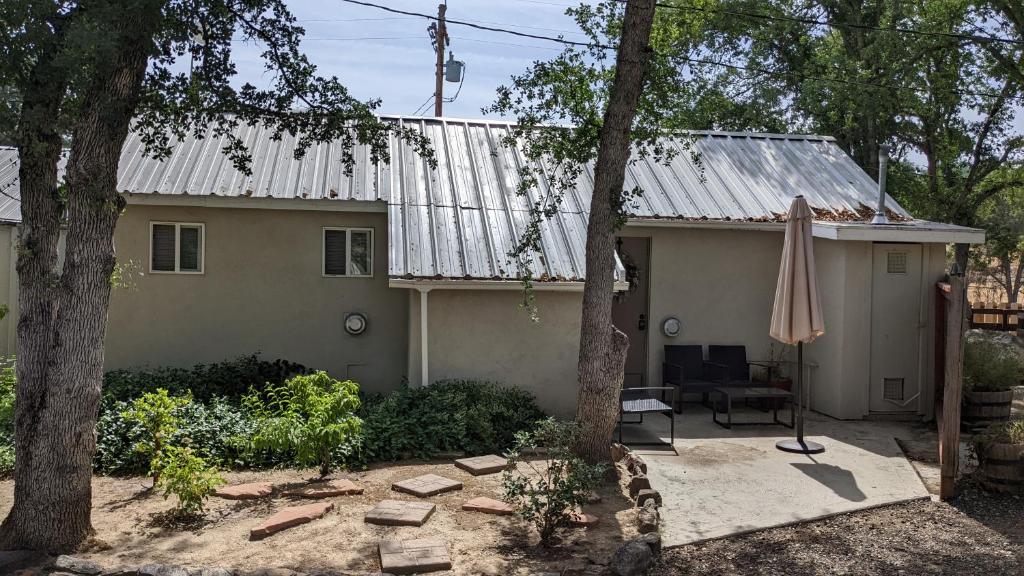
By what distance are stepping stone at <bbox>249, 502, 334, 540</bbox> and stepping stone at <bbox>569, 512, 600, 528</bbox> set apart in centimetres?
200

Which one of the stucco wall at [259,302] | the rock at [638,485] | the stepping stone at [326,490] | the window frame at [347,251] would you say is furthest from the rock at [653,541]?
the window frame at [347,251]

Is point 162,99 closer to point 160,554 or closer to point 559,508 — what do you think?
point 160,554

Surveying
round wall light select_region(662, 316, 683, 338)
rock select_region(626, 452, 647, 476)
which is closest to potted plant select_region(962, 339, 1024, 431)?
round wall light select_region(662, 316, 683, 338)

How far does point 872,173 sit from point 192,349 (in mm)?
17601

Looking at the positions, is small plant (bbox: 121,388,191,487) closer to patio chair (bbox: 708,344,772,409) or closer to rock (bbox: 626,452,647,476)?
rock (bbox: 626,452,647,476)

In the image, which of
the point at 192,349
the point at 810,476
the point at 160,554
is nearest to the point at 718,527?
the point at 810,476

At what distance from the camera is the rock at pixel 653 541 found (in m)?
5.82

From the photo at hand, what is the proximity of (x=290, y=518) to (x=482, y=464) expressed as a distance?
7.63 feet

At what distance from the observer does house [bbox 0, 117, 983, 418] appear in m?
10.6

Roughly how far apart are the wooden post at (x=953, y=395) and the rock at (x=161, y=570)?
662cm

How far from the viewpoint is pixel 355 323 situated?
11.5 meters

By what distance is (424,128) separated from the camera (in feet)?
45.0

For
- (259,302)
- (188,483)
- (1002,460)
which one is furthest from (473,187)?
(1002,460)

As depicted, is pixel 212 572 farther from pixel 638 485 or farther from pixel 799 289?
pixel 799 289
